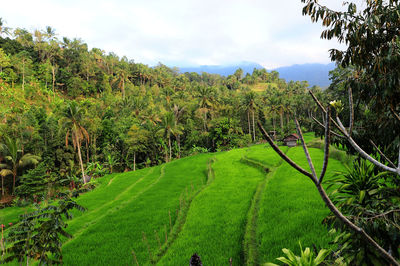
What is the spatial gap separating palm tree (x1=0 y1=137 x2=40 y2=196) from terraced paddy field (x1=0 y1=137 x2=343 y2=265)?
12877 mm

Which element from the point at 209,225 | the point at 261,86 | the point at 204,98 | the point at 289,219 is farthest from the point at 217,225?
the point at 261,86

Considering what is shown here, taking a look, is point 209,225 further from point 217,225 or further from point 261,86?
point 261,86

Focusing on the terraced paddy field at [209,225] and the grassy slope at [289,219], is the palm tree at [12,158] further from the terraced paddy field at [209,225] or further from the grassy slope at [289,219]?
the grassy slope at [289,219]

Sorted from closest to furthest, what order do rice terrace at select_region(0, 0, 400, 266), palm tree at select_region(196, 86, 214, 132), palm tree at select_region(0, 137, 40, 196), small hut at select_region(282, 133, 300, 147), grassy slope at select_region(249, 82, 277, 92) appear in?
rice terrace at select_region(0, 0, 400, 266)
palm tree at select_region(0, 137, 40, 196)
small hut at select_region(282, 133, 300, 147)
palm tree at select_region(196, 86, 214, 132)
grassy slope at select_region(249, 82, 277, 92)

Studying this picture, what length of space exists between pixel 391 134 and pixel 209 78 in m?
107

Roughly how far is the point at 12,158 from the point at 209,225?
22.7m

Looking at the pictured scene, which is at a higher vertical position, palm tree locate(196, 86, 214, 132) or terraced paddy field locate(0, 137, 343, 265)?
palm tree locate(196, 86, 214, 132)

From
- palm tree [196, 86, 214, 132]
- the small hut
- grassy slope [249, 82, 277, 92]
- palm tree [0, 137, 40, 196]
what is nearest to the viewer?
palm tree [0, 137, 40, 196]

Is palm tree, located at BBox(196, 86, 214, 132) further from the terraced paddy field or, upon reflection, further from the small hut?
the terraced paddy field

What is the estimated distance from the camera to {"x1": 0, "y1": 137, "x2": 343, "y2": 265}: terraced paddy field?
5691 mm

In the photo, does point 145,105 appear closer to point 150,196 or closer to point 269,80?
point 150,196

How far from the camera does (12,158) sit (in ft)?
68.0

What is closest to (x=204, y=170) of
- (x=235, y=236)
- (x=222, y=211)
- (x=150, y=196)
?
(x=150, y=196)

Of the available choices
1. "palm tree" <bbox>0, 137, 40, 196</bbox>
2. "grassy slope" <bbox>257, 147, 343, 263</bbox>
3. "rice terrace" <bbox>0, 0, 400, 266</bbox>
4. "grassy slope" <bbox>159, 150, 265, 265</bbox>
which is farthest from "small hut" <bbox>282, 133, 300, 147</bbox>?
"palm tree" <bbox>0, 137, 40, 196</bbox>
